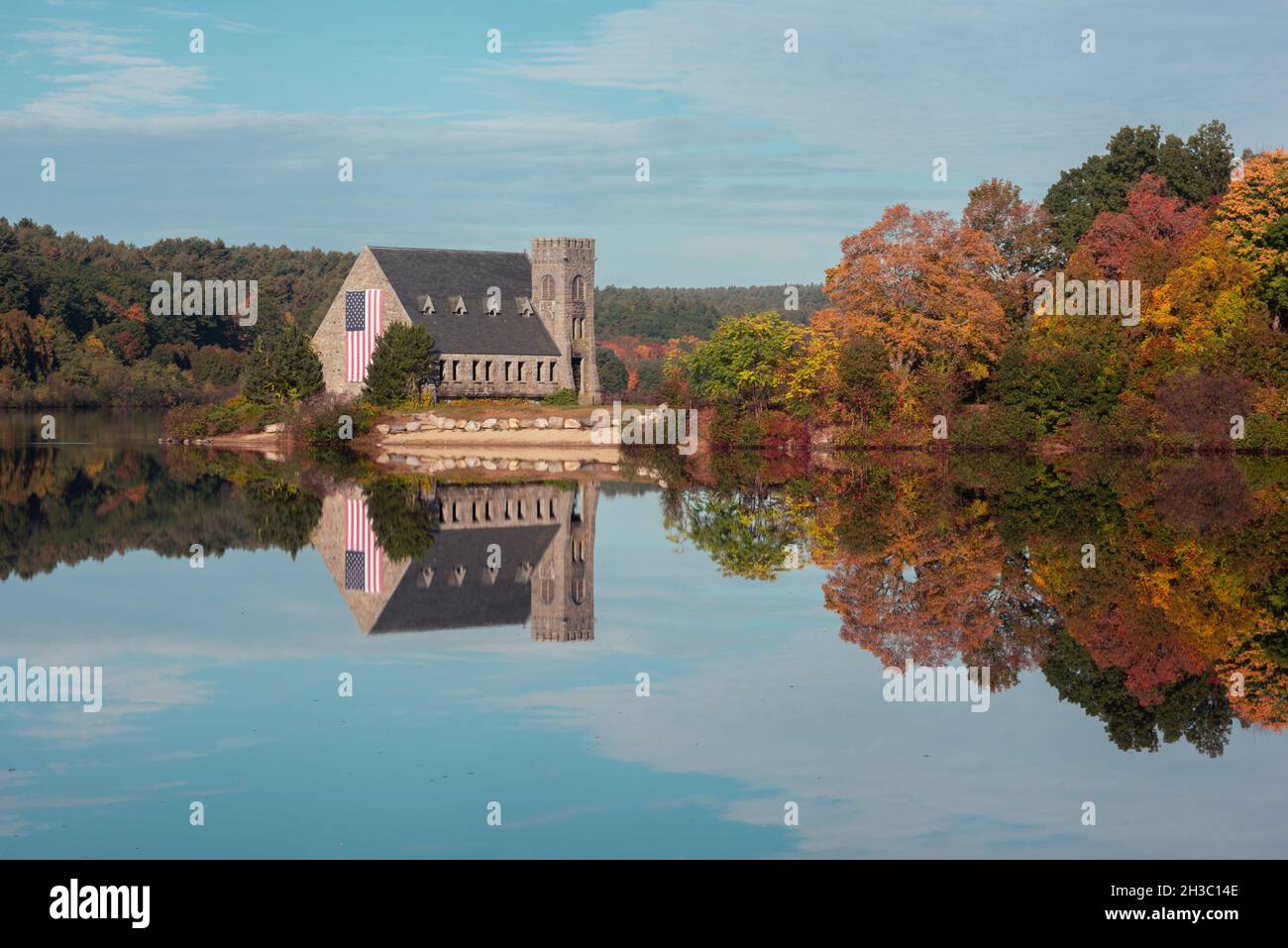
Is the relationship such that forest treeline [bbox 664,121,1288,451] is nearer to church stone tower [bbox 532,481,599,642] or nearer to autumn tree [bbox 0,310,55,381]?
church stone tower [bbox 532,481,599,642]

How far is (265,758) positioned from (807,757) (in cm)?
400

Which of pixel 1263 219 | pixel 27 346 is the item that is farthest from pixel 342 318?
pixel 1263 219

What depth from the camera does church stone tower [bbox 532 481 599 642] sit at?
18.0 meters

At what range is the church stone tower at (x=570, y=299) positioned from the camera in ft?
251

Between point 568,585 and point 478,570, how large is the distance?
7.08 feet

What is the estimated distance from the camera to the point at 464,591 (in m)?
21.4

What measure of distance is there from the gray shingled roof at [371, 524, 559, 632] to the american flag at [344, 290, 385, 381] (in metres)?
44.7

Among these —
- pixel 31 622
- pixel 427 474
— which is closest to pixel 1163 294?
pixel 427 474

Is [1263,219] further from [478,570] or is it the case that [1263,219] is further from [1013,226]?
[478,570]

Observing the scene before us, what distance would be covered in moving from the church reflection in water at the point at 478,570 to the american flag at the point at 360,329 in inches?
1461

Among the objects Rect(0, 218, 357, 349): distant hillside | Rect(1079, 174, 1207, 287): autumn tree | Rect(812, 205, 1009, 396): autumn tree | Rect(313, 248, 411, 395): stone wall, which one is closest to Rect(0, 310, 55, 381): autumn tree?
Rect(0, 218, 357, 349): distant hillside

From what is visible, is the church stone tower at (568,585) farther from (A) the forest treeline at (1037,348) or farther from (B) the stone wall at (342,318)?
(B) the stone wall at (342,318)

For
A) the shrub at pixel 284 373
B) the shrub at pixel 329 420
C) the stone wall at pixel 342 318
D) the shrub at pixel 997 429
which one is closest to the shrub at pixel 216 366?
the stone wall at pixel 342 318
